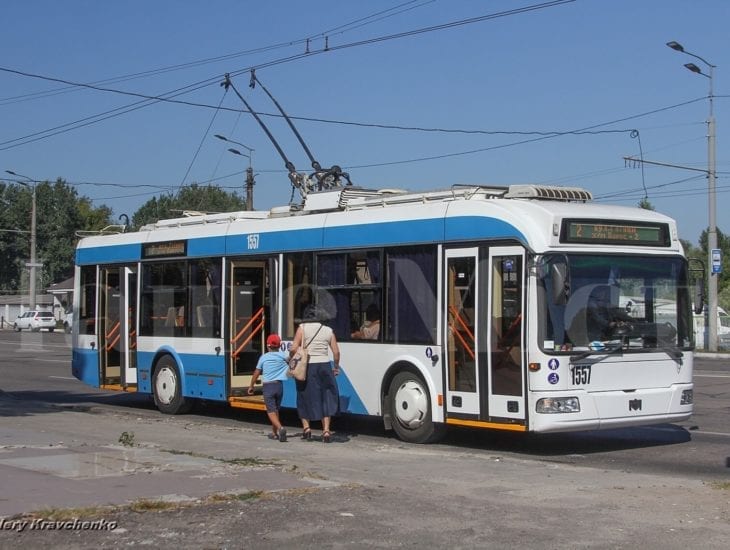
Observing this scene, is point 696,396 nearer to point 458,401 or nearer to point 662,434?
point 662,434

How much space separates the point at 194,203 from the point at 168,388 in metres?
77.0

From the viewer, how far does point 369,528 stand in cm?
761

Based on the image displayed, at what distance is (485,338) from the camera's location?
12.0 metres

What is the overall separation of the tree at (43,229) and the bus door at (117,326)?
78834 mm

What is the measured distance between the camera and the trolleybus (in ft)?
38.2

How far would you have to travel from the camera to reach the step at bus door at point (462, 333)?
1216 cm

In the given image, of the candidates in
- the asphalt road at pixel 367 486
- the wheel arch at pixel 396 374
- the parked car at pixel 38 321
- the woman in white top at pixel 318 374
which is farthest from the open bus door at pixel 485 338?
the parked car at pixel 38 321

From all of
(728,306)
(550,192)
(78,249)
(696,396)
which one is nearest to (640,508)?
(550,192)

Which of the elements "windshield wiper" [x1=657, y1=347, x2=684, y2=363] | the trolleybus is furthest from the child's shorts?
"windshield wiper" [x1=657, y1=347, x2=684, y2=363]

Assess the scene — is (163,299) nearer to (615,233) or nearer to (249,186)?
(615,233)

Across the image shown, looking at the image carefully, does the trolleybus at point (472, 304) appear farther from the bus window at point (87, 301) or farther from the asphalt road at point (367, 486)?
the bus window at point (87, 301)

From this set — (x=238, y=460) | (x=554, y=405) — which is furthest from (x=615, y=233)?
(x=238, y=460)

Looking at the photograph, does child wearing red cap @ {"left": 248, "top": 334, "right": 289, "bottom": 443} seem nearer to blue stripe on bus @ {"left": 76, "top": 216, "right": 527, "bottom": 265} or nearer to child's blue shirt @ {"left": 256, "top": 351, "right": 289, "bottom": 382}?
child's blue shirt @ {"left": 256, "top": 351, "right": 289, "bottom": 382}

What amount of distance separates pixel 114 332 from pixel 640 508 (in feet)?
39.9
